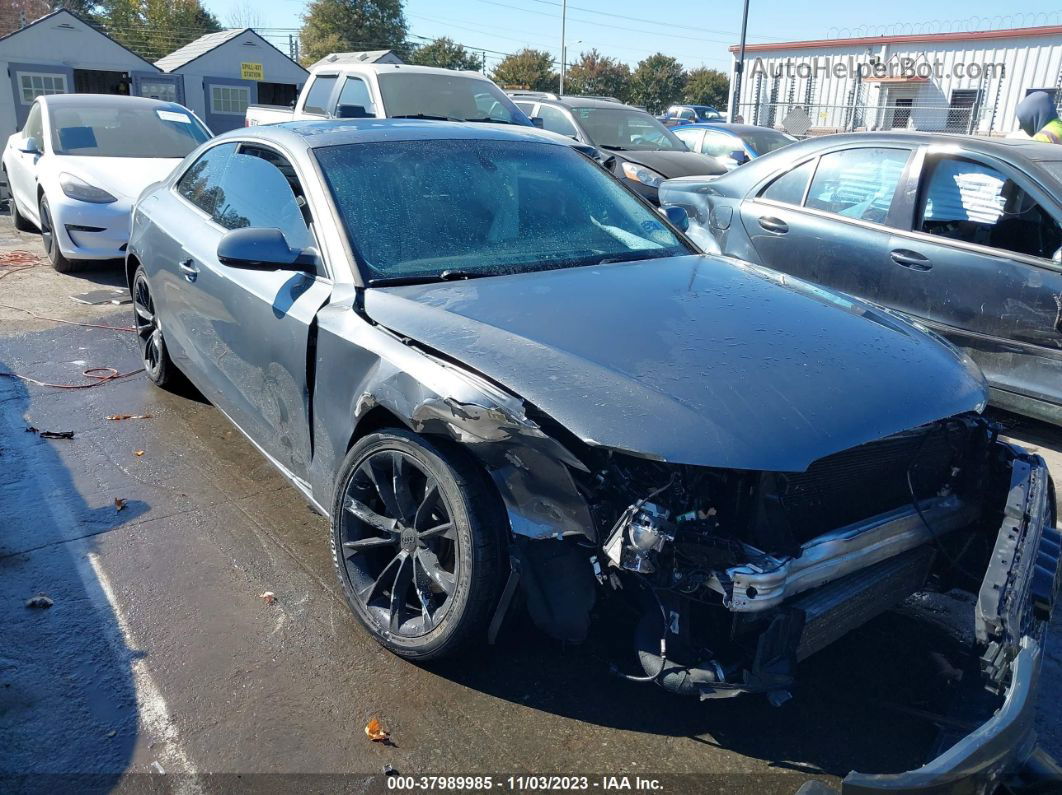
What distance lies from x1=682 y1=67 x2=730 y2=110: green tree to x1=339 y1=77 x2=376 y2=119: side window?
45.1 metres

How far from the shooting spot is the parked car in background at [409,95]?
9320 mm

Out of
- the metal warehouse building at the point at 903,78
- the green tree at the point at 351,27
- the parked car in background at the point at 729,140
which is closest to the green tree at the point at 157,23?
the green tree at the point at 351,27

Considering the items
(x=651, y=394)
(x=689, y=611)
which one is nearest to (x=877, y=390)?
(x=651, y=394)

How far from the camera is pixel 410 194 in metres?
3.54

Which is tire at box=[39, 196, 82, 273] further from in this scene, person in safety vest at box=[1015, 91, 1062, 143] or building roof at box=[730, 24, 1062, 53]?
building roof at box=[730, 24, 1062, 53]

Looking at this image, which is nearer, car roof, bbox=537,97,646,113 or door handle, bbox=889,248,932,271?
door handle, bbox=889,248,932,271

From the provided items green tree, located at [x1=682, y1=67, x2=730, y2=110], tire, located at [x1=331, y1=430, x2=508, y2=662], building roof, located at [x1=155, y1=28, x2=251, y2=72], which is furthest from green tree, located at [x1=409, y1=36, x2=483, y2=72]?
tire, located at [x1=331, y1=430, x2=508, y2=662]

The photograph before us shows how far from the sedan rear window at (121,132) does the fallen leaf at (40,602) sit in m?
6.82

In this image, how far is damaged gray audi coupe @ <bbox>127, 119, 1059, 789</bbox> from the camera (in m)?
2.36

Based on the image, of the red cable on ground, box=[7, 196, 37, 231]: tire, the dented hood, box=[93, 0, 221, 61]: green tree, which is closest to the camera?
the dented hood

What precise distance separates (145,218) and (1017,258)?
4845 mm

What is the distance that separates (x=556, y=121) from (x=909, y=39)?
91.2 ft

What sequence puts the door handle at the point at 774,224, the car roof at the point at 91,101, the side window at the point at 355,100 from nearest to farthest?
the door handle at the point at 774,224
the side window at the point at 355,100
the car roof at the point at 91,101

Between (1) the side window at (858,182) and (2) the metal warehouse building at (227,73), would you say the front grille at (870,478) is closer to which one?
(1) the side window at (858,182)
